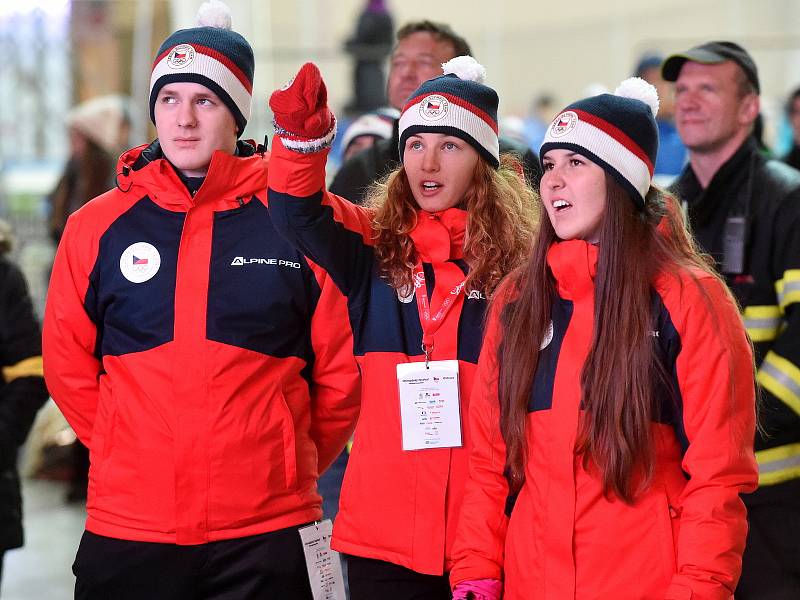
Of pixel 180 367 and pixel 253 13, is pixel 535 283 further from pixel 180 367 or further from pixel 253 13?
pixel 253 13

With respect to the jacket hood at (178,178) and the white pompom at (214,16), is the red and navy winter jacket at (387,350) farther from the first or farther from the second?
the white pompom at (214,16)

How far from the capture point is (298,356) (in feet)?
9.02

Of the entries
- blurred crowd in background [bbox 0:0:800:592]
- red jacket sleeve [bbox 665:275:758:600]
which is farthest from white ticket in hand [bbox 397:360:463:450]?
blurred crowd in background [bbox 0:0:800:592]

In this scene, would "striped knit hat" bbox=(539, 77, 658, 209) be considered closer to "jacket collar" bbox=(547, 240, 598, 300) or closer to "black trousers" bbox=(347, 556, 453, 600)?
"jacket collar" bbox=(547, 240, 598, 300)

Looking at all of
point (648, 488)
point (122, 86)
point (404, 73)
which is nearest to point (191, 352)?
point (648, 488)

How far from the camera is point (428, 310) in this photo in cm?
262

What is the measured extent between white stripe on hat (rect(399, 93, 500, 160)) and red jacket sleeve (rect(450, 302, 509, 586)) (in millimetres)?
563

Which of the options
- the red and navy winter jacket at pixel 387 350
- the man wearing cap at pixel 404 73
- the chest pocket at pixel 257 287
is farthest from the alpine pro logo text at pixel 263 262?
the man wearing cap at pixel 404 73

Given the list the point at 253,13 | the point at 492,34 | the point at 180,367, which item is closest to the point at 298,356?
the point at 180,367

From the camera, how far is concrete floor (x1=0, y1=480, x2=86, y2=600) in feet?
16.2

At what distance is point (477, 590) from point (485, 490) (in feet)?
0.65

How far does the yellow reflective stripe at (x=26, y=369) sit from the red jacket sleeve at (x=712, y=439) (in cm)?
190

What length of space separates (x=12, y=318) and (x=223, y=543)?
1.12 meters

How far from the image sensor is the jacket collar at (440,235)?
268 centimetres
